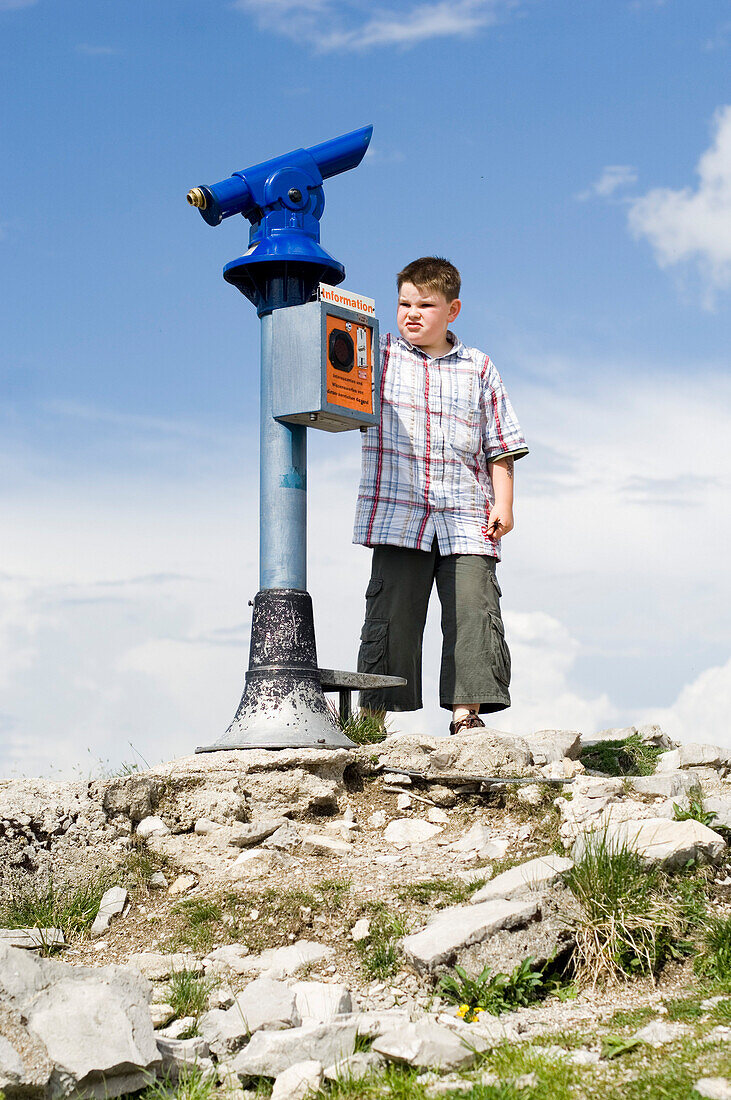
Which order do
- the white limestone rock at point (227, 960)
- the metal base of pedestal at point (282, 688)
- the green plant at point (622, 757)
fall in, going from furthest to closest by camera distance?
the green plant at point (622, 757), the metal base of pedestal at point (282, 688), the white limestone rock at point (227, 960)

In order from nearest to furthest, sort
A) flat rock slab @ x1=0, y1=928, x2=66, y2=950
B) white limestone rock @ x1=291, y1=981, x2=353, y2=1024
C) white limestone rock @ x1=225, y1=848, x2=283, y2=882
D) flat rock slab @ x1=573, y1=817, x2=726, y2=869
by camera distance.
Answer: white limestone rock @ x1=291, y1=981, x2=353, y2=1024 → flat rock slab @ x1=573, y1=817, x2=726, y2=869 → flat rock slab @ x1=0, y1=928, x2=66, y2=950 → white limestone rock @ x1=225, y1=848, x2=283, y2=882

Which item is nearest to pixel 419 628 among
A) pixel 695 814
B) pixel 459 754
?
pixel 459 754

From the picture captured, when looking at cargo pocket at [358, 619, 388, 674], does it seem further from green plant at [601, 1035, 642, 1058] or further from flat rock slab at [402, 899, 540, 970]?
green plant at [601, 1035, 642, 1058]

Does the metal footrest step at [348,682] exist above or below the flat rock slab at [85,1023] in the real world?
above

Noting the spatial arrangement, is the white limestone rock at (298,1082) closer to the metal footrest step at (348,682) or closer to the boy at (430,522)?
the metal footrest step at (348,682)

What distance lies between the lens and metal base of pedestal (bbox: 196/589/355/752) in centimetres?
568

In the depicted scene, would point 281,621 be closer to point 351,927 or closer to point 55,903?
point 55,903

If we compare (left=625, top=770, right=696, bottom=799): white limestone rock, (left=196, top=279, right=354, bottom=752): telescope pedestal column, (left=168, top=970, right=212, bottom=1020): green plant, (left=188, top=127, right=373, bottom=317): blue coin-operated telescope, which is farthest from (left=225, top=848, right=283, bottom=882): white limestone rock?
(left=188, top=127, right=373, bottom=317): blue coin-operated telescope

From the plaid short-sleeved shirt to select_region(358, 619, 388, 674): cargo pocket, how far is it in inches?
18.9

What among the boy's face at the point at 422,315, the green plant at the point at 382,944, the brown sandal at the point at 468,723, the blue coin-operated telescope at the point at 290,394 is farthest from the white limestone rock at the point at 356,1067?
the boy's face at the point at 422,315

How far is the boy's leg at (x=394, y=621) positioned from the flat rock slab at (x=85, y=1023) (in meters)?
3.38

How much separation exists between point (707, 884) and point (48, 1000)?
7.90 ft

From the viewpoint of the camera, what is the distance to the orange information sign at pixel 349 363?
5.96m

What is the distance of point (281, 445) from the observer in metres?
6.02
